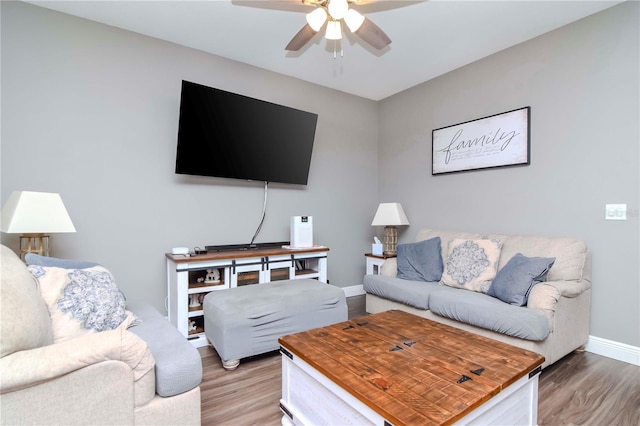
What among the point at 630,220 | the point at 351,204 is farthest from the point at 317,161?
the point at 630,220

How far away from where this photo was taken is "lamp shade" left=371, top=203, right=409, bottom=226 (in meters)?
3.73

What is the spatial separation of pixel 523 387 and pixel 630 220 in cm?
183

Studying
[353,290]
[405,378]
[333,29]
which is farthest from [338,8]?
[353,290]

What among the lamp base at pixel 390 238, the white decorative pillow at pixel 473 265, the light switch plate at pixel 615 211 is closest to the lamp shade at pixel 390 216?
the lamp base at pixel 390 238

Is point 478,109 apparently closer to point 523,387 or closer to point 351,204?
point 351,204

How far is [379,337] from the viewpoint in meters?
1.70

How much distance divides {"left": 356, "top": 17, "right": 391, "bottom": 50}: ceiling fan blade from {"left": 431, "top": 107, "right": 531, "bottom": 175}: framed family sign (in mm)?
1515

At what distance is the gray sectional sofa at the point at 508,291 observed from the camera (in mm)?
2107

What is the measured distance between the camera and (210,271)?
285 centimetres

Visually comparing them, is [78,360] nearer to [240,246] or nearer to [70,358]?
[70,358]

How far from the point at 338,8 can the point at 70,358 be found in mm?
2168

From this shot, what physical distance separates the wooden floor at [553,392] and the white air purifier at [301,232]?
1.19 m

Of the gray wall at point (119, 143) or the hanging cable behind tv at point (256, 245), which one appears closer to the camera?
the gray wall at point (119, 143)

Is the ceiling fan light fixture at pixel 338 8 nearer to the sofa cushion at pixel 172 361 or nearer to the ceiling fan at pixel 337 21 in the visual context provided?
the ceiling fan at pixel 337 21
